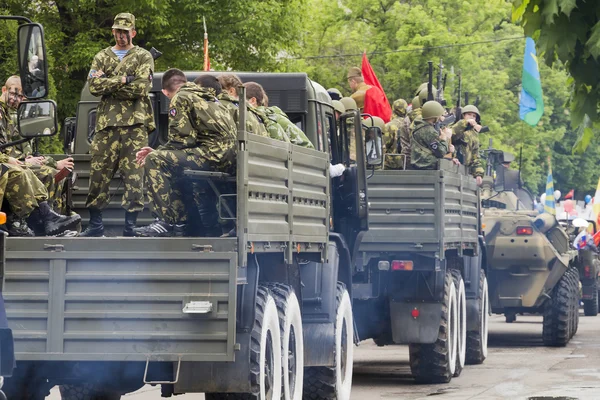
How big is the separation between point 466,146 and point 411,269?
16.7 feet

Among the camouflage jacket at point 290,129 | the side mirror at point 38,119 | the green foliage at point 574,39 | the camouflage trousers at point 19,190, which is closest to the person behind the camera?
the side mirror at point 38,119

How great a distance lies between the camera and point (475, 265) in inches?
682

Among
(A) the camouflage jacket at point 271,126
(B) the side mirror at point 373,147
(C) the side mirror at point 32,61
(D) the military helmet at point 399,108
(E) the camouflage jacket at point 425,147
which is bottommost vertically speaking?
(C) the side mirror at point 32,61

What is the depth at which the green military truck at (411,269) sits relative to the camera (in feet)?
47.3

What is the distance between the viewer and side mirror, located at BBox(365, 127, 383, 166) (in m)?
13.1

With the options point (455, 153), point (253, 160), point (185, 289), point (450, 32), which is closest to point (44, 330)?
point (185, 289)

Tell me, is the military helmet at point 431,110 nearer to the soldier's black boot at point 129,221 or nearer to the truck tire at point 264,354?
the soldier's black boot at point 129,221

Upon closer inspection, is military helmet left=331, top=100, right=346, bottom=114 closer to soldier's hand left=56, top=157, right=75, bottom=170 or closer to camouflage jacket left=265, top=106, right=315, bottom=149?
camouflage jacket left=265, top=106, right=315, bottom=149

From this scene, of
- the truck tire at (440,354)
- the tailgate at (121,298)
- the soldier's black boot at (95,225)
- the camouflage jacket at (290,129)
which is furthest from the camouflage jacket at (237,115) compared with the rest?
the truck tire at (440,354)

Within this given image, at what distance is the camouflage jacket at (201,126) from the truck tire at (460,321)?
6577mm

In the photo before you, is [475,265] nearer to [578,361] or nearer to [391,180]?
[578,361]

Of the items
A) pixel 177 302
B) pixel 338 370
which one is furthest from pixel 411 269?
pixel 177 302

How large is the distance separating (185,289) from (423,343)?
657 cm

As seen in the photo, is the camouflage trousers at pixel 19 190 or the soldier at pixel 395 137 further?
the soldier at pixel 395 137
